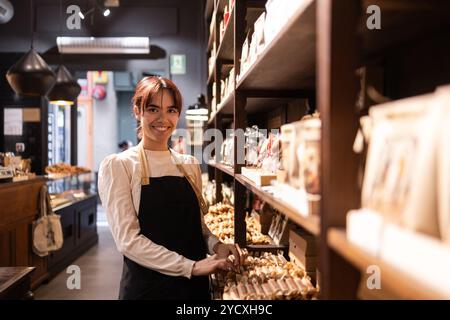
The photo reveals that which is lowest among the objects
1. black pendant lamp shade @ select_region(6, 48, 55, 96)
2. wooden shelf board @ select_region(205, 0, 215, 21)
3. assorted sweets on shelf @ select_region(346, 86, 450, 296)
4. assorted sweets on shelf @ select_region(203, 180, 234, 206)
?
assorted sweets on shelf @ select_region(203, 180, 234, 206)

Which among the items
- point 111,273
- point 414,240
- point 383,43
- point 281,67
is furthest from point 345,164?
point 111,273

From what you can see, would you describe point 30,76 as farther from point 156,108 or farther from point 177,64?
point 156,108

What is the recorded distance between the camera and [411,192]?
24.3 inches

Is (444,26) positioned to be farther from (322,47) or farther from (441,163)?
(441,163)

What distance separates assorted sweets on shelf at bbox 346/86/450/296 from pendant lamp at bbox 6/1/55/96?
4019 millimetres

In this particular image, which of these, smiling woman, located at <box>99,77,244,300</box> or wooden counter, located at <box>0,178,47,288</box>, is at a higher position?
smiling woman, located at <box>99,77,244,300</box>

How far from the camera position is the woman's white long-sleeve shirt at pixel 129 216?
1.78m

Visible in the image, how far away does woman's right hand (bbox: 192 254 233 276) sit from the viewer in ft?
5.66

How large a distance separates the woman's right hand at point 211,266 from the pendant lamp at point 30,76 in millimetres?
3124

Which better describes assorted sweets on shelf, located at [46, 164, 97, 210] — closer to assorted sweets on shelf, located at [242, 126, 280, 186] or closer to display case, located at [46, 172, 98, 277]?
display case, located at [46, 172, 98, 277]

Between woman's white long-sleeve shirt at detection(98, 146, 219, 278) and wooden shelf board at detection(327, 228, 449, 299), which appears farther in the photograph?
woman's white long-sleeve shirt at detection(98, 146, 219, 278)

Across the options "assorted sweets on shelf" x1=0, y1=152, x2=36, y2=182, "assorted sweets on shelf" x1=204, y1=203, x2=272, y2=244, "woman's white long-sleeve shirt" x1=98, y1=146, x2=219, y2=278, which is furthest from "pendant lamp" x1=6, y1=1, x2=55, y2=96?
"woman's white long-sleeve shirt" x1=98, y1=146, x2=219, y2=278

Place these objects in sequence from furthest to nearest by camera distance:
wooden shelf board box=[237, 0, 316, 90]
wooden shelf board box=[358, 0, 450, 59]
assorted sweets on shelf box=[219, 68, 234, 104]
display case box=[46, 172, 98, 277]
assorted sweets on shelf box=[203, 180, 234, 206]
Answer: display case box=[46, 172, 98, 277] → assorted sweets on shelf box=[203, 180, 234, 206] → assorted sweets on shelf box=[219, 68, 234, 104] → wooden shelf board box=[237, 0, 316, 90] → wooden shelf board box=[358, 0, 450, 59]

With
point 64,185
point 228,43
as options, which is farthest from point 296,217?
point 64,185
